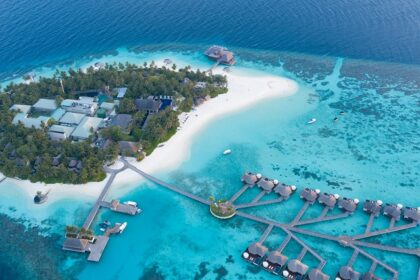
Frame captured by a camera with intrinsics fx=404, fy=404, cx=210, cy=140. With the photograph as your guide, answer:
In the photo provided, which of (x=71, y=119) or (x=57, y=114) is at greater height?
(x=71, y=119)

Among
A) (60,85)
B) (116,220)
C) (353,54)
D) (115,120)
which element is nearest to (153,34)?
(60,85)

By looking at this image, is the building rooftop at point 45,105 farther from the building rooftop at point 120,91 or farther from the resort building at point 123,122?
the resort building at point 123,122

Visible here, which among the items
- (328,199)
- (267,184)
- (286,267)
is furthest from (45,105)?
(328,199)

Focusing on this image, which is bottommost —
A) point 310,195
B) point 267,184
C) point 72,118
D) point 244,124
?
point 72,118

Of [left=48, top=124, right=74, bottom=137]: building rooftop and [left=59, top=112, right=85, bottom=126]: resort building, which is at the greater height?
[left=59, top=112, right=85, bottom=126]: resort building

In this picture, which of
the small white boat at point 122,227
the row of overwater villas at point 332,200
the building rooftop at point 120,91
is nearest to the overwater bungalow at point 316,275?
the row of overwater villas at point 332,200

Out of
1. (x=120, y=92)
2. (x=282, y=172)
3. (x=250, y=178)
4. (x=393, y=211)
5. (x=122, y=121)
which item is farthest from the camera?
(x=120, y=92)

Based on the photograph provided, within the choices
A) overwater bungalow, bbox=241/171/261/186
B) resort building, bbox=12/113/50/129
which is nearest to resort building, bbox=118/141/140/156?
resort building, bbox=12/113/50/129

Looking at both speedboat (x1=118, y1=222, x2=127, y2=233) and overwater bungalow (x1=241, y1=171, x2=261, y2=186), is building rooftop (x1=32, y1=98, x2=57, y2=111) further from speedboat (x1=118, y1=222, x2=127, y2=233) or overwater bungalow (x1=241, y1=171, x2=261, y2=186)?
overwater bungalow (x1=241, y1=171, x2=261, y2=186)

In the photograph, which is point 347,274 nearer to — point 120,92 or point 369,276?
point 369,276
